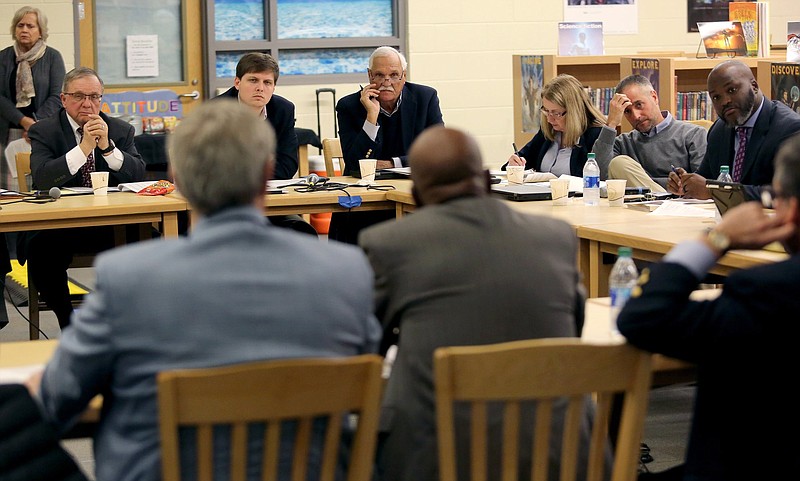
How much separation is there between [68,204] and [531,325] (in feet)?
9.41

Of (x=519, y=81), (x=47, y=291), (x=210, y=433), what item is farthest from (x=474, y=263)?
(x=519, y=81)

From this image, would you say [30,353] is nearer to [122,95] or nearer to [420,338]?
[420,338]

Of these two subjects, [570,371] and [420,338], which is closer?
[570,371]

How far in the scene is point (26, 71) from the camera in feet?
23.7

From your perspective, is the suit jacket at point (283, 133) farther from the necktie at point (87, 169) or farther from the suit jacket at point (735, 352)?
the suit jacket at point (735, 352)

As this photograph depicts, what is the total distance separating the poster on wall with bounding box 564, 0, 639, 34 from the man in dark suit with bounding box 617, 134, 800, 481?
24.2 ft

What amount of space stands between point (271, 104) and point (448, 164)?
3487 mm

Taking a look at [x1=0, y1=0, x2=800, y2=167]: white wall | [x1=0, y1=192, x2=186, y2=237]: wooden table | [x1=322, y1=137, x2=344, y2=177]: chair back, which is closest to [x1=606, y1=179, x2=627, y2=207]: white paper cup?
[x1=0, y1=192, x2=186, y2=237]: wooden table

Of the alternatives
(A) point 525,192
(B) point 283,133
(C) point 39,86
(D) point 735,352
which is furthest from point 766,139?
(C) point 39,86

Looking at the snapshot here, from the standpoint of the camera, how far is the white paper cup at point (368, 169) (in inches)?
206

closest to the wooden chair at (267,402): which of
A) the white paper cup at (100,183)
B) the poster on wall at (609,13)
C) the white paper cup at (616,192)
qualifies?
the white paper cup at (616,192)

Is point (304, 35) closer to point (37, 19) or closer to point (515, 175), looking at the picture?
point (37, 19)

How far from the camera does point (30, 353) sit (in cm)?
233

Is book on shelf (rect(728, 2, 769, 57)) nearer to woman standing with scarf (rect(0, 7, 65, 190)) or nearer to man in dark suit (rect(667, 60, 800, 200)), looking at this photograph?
man in dark suit (rect(667, 60, 800, 200))
